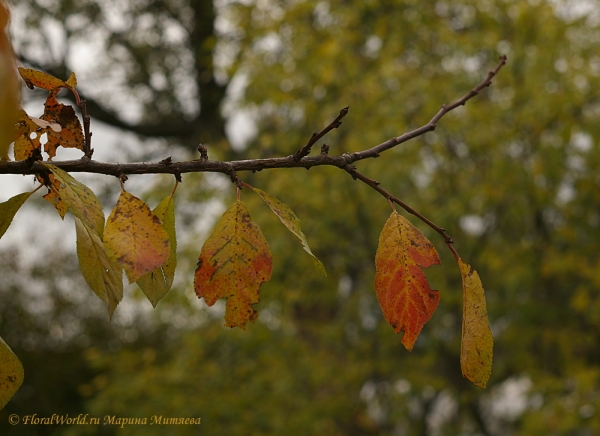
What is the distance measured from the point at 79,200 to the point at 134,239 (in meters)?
0.07

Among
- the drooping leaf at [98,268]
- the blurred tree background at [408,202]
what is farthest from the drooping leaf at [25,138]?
the blurred tree background at [408,202]

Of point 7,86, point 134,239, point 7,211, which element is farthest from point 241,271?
point 7,86

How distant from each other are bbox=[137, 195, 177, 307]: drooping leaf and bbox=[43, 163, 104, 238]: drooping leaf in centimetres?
8

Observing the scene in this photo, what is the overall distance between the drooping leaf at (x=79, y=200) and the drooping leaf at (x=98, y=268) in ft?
0.04

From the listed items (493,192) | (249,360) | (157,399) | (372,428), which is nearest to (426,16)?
(493,192)

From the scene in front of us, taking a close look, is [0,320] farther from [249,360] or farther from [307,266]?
[307,266]

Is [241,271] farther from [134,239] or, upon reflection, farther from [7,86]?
[7,86]

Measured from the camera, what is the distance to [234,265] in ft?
2.16

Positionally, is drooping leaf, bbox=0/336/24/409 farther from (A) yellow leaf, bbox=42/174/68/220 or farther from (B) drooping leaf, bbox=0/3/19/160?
Answer: (B) drooping leaf, bbox=0/3/19/160

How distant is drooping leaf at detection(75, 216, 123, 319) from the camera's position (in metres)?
0.62

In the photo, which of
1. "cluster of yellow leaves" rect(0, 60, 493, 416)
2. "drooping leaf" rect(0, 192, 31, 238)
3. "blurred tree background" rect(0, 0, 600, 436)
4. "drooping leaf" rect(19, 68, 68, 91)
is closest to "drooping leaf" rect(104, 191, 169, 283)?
"cluster of yellow leaves" rect(0, 60, 493, 416)

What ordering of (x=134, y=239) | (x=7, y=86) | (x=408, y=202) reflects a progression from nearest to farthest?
(x=7, y=86), (x=134, y=239), (x=408, y=202)

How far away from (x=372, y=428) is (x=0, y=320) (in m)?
4.41

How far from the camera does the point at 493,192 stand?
13.2 feet
